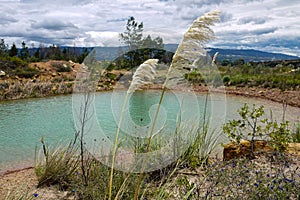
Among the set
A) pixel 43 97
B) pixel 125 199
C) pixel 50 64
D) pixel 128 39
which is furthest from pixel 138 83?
pixel 50 64

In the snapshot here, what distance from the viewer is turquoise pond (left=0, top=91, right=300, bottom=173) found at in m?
5.29

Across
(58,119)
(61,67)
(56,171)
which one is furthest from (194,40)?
(61,67)

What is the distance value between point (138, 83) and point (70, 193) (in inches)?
81.0

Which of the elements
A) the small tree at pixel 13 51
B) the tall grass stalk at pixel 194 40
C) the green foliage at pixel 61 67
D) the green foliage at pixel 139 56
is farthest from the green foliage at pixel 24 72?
the tall grass stalk at pixel 194 40

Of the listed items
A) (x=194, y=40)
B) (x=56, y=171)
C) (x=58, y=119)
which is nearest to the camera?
(x=194, y=40)

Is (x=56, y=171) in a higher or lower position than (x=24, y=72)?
lower

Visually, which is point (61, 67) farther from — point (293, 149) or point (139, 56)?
point (293, 149)

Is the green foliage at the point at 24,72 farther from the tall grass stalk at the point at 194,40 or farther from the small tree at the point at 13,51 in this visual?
the tall grass stalk at the point at 194,40

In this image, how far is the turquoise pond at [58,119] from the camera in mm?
5293

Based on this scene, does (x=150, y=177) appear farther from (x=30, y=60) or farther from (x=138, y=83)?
(x=30, y=60)

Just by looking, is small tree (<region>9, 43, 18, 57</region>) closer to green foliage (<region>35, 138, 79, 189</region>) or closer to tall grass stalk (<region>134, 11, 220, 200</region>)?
green foliage (<region>35, 138, 79, 189</region>)

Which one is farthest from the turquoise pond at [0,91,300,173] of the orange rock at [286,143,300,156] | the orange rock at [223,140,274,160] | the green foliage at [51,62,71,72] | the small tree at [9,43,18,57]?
the small tree at [9,43,18,57]

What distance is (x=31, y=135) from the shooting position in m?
6.36

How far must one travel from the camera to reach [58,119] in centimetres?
783
